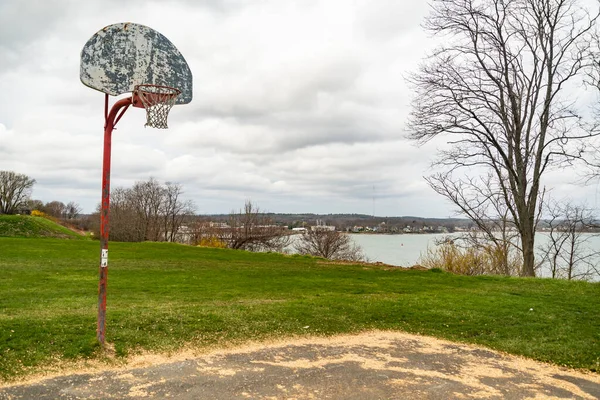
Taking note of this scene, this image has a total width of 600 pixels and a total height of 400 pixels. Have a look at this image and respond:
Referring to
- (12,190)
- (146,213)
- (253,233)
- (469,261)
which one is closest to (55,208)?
(12,190)

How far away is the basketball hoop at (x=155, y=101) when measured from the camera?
239 inches

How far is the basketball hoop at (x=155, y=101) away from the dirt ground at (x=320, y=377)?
3217 millimetres

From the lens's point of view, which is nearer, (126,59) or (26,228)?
(126,59)

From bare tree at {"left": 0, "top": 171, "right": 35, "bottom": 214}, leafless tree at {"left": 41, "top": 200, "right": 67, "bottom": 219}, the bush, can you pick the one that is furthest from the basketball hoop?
leafless tree at {"left": 41, "top": 200, "right": 67, "bottom": 219}

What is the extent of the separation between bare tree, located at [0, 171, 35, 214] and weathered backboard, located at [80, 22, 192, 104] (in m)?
68.5

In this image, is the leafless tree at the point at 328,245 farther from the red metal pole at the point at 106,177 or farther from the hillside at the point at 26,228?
the red metal pole at the point at 106,177

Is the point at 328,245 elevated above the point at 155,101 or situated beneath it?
situated beneath

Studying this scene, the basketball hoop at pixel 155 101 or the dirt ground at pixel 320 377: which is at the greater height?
the basketball hoop at pixel 155 101

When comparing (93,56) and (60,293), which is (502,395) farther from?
(60,293)

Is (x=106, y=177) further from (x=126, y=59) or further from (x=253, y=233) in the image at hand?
(x=253, y=233)

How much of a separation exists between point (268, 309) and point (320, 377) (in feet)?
12.5

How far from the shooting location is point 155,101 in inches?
246

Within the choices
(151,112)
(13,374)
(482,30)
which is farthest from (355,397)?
(482,30)

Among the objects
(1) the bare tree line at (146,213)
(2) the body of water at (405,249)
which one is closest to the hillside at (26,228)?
(1) the bare tree line at (146,213)
